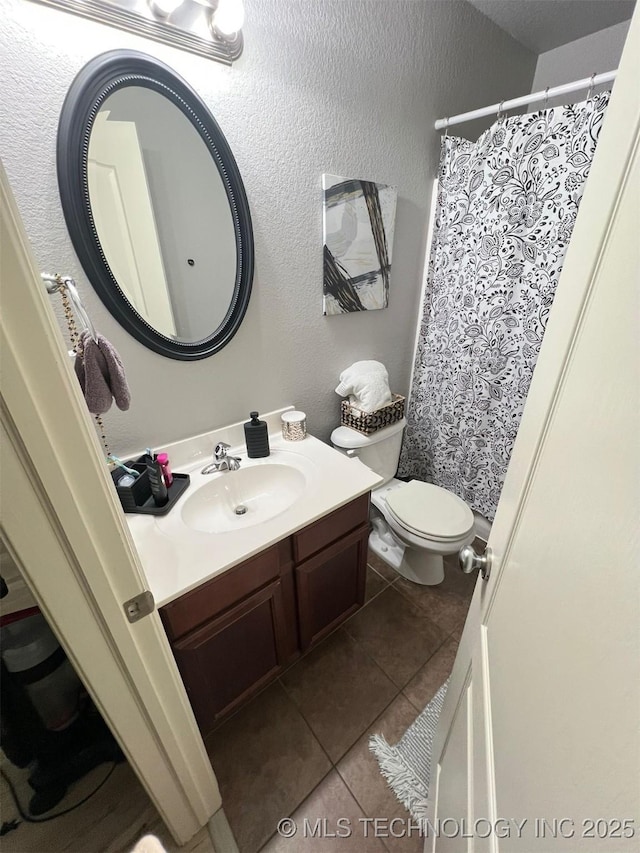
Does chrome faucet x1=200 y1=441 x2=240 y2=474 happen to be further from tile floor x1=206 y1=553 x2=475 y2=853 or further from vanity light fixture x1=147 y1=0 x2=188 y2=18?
vanity light fixture x1=147 y1=0 x2=188 y2=18

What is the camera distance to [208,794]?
0.94 metres

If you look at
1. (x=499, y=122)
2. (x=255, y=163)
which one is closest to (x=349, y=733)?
(x=255, y=163)

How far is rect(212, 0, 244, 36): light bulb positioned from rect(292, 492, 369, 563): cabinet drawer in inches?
54.0

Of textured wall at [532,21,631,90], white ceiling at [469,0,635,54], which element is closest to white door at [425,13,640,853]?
white ceiling at [469,0,635,54]

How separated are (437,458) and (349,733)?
1.30m

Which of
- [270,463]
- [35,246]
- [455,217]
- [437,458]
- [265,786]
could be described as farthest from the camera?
[437,458]

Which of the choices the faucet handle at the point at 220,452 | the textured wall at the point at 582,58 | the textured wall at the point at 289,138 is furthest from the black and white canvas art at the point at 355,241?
the textured wall at the point at 582,58

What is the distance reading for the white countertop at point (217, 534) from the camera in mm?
856

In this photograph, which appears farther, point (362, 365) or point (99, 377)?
point (362, 365)

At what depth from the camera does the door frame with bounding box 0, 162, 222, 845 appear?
0.38 metres

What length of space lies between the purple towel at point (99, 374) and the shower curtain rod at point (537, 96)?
1.57 metres

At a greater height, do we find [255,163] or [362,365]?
[255,163]

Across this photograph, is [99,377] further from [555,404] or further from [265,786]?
[265,786]

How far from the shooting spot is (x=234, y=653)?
1.03 meters
